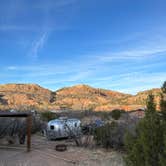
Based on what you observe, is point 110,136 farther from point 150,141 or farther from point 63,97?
point 63,97

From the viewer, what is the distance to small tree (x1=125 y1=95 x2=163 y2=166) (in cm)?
514

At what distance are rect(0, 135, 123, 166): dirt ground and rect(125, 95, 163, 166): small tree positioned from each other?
16.1ft

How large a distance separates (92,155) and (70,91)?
9587 cm

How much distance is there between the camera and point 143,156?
5.24m

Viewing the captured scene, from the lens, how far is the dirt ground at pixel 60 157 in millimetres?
10281

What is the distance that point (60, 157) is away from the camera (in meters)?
11.3

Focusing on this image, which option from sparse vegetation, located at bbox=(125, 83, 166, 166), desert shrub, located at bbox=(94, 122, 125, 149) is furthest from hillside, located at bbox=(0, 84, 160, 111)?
sparse vegetation, located at bbox=(125, 83, 166, 166)

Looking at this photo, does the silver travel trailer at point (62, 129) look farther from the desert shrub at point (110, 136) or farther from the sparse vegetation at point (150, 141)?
the sparse vegetation at point (150, 141)

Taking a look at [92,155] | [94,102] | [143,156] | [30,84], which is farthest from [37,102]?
[143,156]

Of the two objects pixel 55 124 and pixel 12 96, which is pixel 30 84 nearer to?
pixel 12 96

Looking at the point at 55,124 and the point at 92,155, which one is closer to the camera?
the point at 92,155

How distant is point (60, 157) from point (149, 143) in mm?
6631

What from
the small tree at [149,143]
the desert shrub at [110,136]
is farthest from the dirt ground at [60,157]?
the small tree at [149,143]

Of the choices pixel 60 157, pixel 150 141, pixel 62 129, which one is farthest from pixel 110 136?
pixel 150 141
